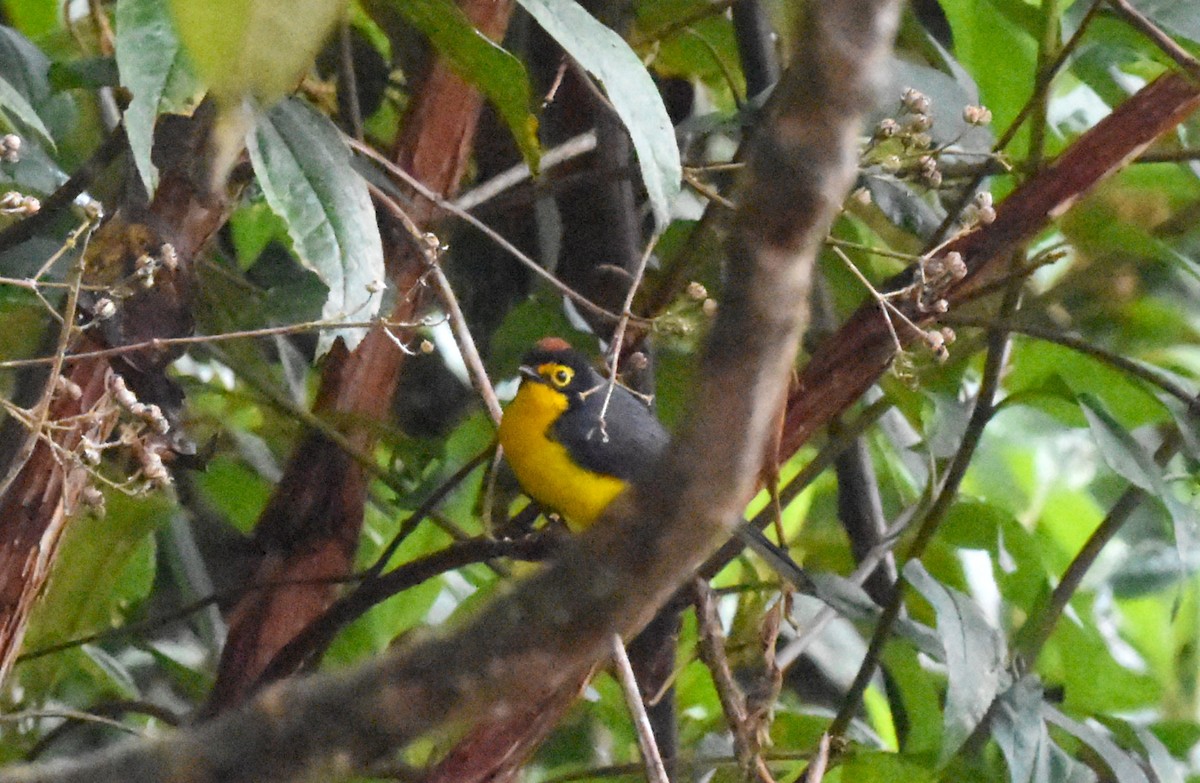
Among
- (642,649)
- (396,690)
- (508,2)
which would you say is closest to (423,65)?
(508,2)

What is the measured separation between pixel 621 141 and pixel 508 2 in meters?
0.27

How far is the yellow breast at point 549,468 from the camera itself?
2186 millimetres

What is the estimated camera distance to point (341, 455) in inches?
71.4

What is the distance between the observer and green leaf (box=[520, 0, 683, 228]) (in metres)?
1.15

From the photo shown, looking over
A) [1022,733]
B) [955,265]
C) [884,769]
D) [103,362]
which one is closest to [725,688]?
[884,769]

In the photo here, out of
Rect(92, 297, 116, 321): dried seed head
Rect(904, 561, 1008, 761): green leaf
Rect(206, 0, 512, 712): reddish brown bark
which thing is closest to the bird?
Rect(206, 0, 512, 712): reddish brown bark

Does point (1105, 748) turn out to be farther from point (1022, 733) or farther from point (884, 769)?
point (884, 769)

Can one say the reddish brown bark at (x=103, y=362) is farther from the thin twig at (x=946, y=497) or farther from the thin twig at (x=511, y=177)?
the thin twig at (x=946, y=497)

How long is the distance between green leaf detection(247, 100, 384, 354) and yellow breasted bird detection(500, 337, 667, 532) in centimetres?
77

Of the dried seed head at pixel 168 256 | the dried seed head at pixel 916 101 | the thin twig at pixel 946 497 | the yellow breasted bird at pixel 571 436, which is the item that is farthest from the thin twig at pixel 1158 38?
the dried seed head at pixel 168 256

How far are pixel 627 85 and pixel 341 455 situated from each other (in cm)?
80

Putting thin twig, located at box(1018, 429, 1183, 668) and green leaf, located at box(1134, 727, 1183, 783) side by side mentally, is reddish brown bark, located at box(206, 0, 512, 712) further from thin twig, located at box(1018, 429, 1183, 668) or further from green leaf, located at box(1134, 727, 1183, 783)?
green leaf, located at box(1134, 727, 1183, 783)

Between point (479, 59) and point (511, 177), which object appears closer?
point (479, 59)

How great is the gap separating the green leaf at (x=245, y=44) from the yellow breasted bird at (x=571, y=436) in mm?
1557
